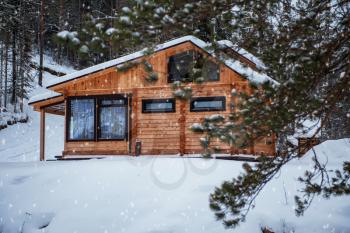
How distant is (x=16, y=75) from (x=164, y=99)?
19.4 metres

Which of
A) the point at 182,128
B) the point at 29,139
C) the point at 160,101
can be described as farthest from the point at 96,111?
the point at 29,139

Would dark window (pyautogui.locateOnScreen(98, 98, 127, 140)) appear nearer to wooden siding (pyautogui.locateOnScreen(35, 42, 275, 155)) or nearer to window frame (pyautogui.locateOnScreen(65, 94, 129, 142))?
window frame (pyautogui.locateOnScreen(65, 94, 129, 142))

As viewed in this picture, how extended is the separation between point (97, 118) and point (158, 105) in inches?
113

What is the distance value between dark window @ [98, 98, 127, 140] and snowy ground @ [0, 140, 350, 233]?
134 inches

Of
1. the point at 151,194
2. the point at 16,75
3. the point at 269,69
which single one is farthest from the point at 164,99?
the point at 16,75

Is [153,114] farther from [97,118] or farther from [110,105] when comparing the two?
[97,118]

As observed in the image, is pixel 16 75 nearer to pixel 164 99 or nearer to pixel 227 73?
pixel 164 99

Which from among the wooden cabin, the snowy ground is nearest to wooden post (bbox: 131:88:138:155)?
the wooden cabin

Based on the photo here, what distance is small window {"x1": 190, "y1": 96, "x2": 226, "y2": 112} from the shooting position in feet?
51.2

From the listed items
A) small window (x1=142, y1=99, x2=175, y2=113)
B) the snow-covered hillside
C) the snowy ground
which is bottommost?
the snowy ground

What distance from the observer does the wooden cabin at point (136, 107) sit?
51.8 feet

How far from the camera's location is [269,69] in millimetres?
5262


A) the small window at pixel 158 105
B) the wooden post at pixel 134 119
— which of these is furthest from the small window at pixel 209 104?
the wooden post at pixel 134 119

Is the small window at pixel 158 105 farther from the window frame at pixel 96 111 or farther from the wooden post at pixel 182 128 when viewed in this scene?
the window frame at pixel 96 111
